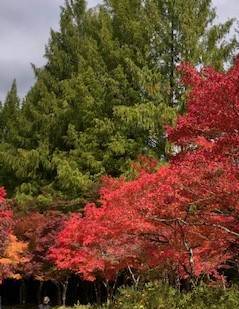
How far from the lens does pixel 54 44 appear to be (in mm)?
38344

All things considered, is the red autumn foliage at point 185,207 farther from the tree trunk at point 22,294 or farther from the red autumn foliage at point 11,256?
the tree trunk at point 22,294

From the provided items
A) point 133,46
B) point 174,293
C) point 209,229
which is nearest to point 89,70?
point 133,46

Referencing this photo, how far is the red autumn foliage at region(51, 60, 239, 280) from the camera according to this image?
396 inches

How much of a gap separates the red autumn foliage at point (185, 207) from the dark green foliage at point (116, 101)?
716 cm

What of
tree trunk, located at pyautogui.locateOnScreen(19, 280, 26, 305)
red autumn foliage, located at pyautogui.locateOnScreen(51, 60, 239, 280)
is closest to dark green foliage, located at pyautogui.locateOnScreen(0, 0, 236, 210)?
tree trunk, located at pyautogui.locateOnScreen(19, 280, 26, 305)

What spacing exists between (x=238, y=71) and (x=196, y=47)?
64.8 feet

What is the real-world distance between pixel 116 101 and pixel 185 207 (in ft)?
58.7

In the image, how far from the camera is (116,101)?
30.4 metres

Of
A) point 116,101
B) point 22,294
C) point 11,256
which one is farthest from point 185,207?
point 22,294

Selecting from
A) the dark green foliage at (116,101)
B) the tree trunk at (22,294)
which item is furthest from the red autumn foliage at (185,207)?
the tree trunk at (22,294)

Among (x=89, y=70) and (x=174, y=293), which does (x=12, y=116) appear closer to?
(x=89, y=70)

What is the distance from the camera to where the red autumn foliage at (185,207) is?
33.0 feet

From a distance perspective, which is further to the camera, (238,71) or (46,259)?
Result: (46,259)

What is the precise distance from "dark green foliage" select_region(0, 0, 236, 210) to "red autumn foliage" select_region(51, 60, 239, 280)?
7161mm
